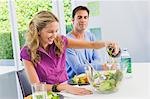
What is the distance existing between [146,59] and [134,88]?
5.64ft

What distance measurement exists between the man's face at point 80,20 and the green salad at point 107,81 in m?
1.15

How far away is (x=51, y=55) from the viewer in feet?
6.13

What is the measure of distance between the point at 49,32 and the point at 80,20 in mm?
834

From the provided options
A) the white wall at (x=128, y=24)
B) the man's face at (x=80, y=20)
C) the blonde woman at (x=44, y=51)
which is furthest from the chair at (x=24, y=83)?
the white wall at (x=128, y=24)

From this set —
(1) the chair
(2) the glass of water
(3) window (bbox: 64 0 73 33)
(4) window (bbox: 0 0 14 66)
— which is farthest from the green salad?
(4) window (bbox: 0 0 14 66)

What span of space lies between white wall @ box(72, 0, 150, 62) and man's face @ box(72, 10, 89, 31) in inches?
27.9

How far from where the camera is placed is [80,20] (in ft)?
8.27

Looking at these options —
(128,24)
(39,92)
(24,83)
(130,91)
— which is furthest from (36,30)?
(128,24)

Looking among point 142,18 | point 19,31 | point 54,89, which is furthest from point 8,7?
point 54,89

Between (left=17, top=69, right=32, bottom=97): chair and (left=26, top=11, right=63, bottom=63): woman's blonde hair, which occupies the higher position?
(left=26, top=11, right=63, bottom=63): woman's blonde hair

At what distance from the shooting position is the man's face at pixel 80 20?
98.5 inches

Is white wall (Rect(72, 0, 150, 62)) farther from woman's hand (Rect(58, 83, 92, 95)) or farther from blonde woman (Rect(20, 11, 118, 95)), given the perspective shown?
woman's hand (Rect(58, 83, 92, 95))

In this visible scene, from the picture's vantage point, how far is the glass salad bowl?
137 cm

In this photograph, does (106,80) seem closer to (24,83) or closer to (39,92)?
(39,92)
